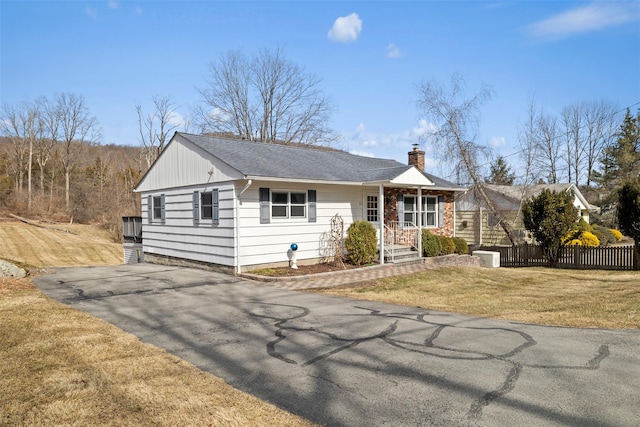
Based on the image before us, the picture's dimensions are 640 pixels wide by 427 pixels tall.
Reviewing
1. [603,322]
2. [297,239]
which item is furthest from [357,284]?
[603,322]

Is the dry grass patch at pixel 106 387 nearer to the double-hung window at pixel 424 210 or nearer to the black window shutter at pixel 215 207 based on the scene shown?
the black window shutter at pixel 215 207

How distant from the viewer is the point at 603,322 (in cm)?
716

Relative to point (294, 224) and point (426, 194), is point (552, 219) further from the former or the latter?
point (294, 224)

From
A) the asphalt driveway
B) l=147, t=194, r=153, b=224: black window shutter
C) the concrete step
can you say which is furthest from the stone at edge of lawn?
the concrete step

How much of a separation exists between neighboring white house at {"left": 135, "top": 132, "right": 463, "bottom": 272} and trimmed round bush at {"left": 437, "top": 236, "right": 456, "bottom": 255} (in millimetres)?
1129

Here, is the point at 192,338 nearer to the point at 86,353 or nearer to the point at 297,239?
the point at 86,353

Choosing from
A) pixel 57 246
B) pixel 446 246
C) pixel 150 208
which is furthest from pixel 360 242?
pixel 57 246

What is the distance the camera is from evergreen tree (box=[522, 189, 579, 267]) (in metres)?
17.6

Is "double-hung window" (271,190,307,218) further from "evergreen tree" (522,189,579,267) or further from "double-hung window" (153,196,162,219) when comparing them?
"evergreen tree" (522,189,579,267)

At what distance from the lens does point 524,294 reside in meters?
10.8

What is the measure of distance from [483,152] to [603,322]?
18.0 metres

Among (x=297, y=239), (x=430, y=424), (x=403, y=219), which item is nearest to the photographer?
(x=430, y=424)

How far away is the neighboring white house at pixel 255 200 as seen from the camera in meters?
13.0

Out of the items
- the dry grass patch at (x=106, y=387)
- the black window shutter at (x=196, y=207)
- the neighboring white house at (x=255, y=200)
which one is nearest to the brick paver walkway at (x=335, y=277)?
the neighboring white house at (x=255, y=200)
